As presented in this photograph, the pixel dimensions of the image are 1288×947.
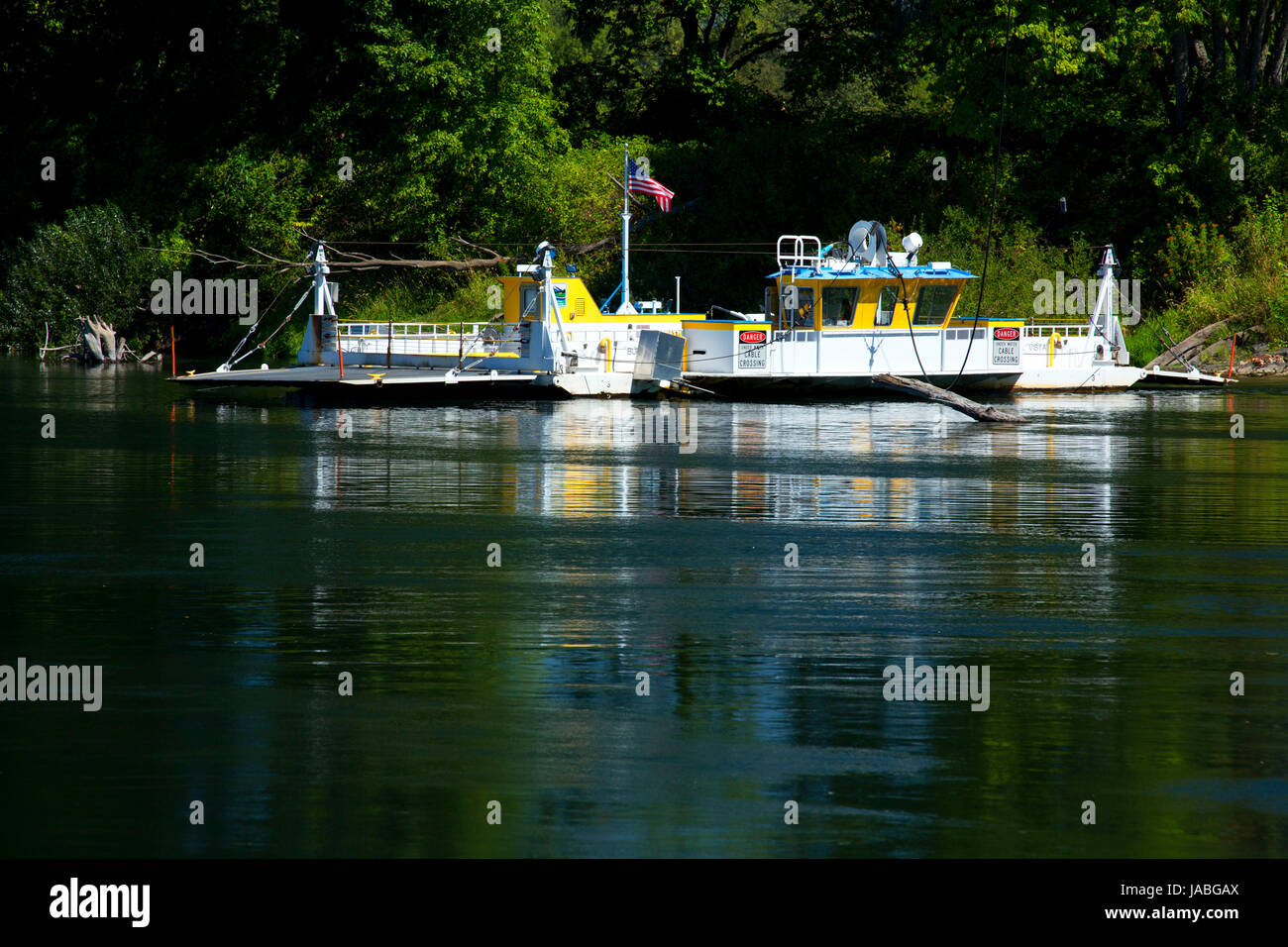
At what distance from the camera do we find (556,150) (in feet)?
262

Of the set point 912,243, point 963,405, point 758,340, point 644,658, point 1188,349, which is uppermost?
point 912,243

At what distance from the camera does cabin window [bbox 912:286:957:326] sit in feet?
170

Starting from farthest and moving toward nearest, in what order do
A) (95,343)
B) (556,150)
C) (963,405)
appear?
1. (556,150)
2. (95,343)
3. (963,405)

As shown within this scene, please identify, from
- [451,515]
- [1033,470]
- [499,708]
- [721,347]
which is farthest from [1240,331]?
[499,708]

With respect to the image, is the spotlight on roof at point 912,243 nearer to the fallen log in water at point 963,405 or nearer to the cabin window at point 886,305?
the cabin window at point 886,305

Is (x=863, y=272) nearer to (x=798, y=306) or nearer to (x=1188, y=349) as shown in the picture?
(x=798, y=306)

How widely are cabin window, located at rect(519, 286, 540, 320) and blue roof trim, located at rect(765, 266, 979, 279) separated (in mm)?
7088

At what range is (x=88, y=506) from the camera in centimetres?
2403

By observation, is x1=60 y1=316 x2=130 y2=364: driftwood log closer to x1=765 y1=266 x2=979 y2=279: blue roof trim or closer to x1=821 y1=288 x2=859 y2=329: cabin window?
x1=765 y1=266 x2=979 y2=279: blue roof trim

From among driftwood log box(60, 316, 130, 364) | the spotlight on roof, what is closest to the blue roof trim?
the spotlight on roof

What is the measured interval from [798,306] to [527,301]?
8170 millimetres

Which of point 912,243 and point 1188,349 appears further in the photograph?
point 1188,349

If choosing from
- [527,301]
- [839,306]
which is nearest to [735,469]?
[839,306]
